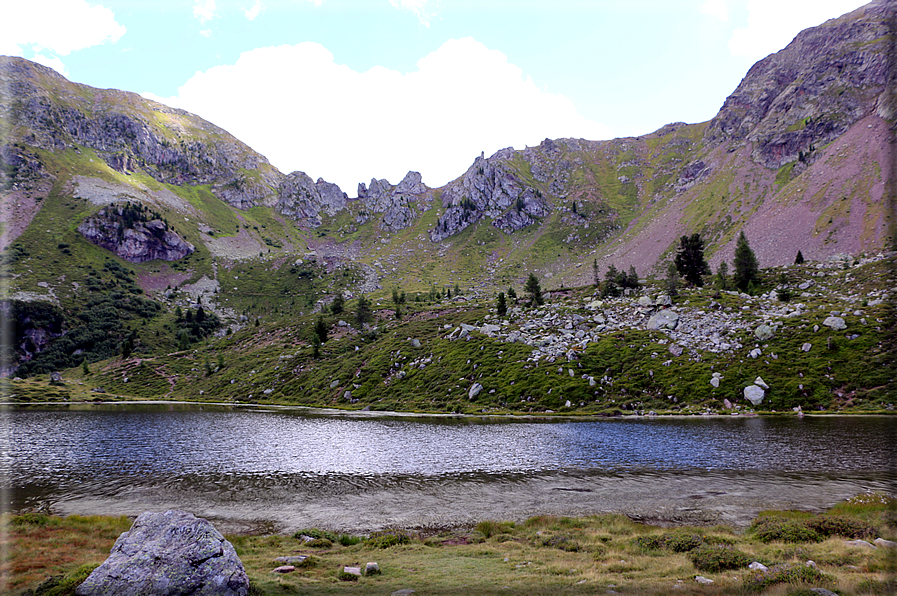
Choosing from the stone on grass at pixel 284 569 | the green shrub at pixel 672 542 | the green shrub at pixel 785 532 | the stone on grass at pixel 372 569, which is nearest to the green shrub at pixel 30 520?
the stone on grass at pixel 284 569

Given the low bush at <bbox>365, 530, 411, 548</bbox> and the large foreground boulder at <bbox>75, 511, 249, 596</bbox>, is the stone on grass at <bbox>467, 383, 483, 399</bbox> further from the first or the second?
the large foreground boulder at <bbox>75, 511, 249, 596</bbox>

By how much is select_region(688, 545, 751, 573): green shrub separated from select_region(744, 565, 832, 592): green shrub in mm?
1864

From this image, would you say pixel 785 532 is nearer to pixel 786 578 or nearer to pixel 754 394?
pixel 786 578

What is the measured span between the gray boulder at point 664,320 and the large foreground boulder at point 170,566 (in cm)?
10514

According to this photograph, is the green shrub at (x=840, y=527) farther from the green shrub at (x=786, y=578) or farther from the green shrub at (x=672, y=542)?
the green shrub at (x=786, y=578)

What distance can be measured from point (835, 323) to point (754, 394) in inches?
1014

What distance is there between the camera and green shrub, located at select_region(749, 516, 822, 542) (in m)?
21.5

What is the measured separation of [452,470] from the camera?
143 ft

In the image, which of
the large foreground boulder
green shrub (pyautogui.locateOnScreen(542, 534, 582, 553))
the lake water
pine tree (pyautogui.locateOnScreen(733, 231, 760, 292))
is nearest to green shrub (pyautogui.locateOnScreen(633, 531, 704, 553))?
green shrub (pyautogui.locateOnScreen(542, 534, 582, 553))

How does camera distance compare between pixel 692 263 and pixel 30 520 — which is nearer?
pixel 30 520

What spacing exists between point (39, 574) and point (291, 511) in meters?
16.6

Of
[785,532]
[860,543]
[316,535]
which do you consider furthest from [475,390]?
[860,543]

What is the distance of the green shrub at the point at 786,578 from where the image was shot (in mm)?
14295

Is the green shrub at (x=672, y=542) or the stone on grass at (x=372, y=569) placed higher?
the stone on grass at (x=372, y=569)
